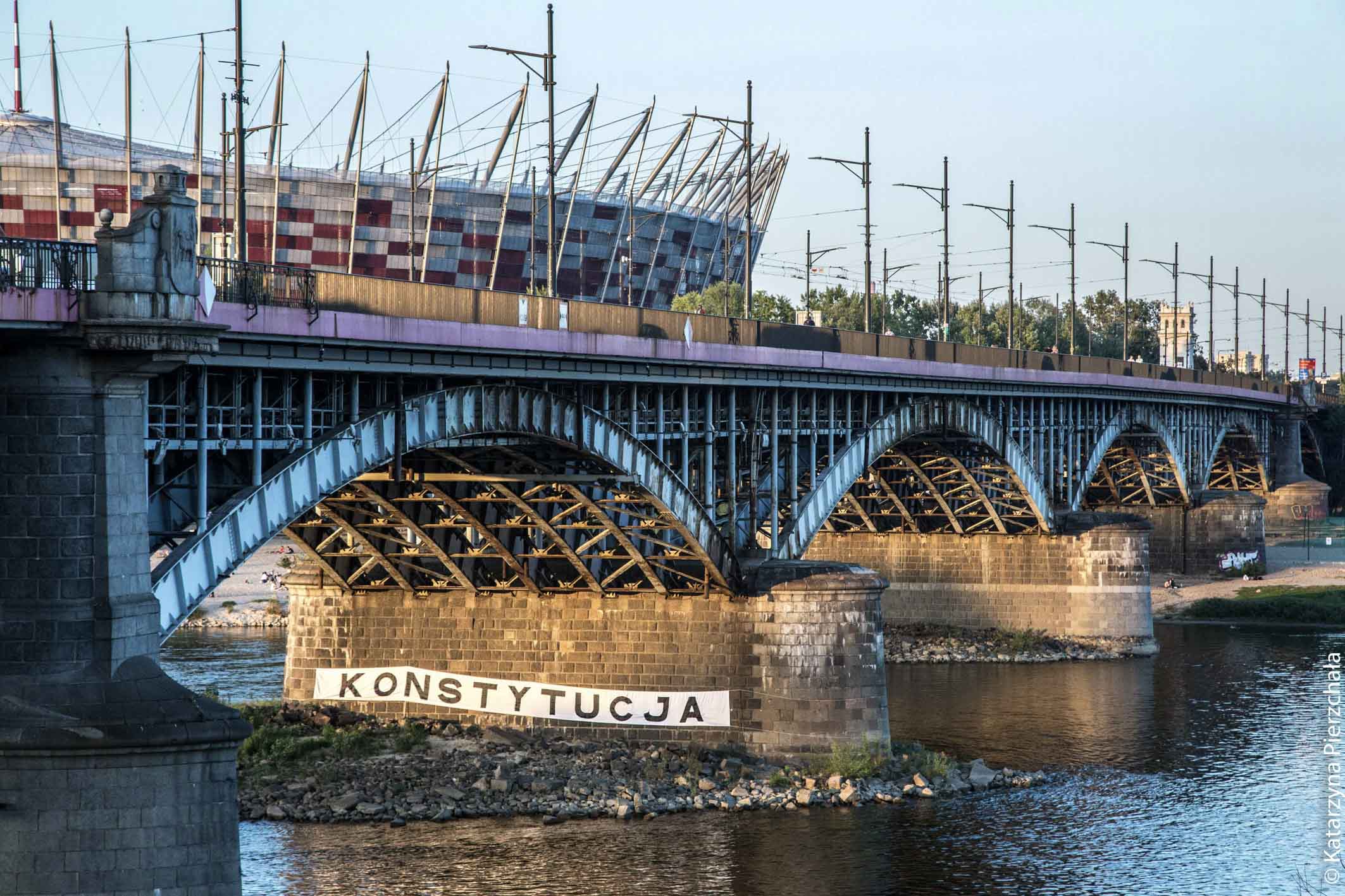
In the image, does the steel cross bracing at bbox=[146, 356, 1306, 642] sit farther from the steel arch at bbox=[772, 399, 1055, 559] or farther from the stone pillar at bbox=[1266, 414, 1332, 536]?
the stone pillar at bbox=[1266, 414, 1332, 536]

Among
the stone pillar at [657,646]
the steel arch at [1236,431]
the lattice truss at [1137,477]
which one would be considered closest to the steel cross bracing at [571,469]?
the stone pillar at [657,646]

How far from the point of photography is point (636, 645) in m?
50.3

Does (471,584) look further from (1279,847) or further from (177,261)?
(177,261)

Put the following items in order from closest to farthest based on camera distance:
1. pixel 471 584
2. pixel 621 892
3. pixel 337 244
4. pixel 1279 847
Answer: pixel 621 892 < pixel 1279 847 < pixel 471 584 < pixel 337 244

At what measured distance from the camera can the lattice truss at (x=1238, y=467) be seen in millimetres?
129625

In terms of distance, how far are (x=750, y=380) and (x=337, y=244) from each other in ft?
261

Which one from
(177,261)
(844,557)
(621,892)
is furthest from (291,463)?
(844,557)

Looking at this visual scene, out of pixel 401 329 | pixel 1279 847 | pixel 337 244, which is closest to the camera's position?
pixel 401 329

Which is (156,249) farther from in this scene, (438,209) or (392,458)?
(438,209)

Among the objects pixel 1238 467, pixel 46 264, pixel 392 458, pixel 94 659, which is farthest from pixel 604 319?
pixel 1238 467

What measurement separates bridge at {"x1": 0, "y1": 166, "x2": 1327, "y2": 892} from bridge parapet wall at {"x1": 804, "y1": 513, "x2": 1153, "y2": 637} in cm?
12

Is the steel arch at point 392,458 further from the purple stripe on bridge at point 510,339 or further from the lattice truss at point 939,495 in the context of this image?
the lattice truss at point 939,495

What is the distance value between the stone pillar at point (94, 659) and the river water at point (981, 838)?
1355 centimetres

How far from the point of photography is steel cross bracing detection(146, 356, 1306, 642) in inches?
1161
